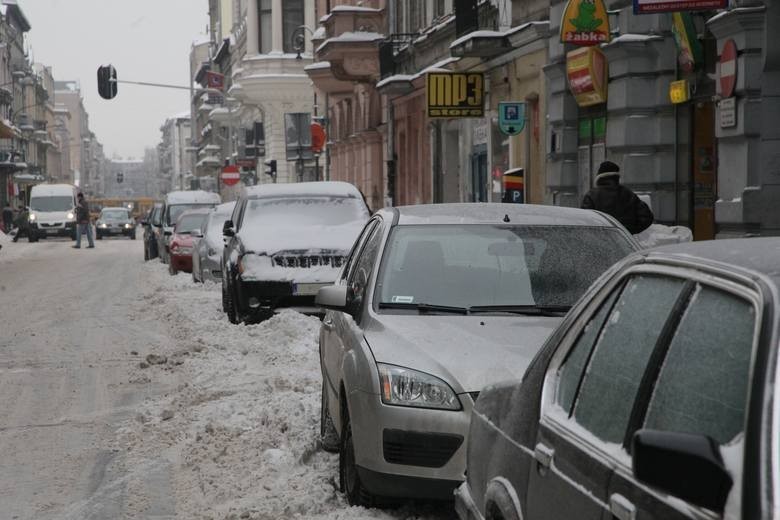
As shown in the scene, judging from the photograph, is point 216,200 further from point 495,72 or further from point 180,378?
point 180,378

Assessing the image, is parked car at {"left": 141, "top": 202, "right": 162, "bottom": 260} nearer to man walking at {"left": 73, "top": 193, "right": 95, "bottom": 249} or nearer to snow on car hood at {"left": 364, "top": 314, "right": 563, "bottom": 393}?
man walking at {"left": 73, "top": 193, "right": 95, "bottom": 249}

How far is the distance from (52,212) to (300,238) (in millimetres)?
49207

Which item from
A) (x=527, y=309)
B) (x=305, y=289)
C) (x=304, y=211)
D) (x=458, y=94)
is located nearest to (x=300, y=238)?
(x=305, y=289)

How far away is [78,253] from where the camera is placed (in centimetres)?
4500

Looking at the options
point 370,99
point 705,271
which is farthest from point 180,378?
point 370,99

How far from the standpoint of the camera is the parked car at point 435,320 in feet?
19.9

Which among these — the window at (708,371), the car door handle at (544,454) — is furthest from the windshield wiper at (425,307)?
the window at (708,371)

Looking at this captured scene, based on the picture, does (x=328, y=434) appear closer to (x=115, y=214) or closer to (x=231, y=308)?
(x=231, y=308)

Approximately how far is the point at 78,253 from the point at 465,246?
3876 centimetres

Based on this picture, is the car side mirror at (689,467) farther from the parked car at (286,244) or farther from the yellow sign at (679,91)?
the yellow sign at (679,91)

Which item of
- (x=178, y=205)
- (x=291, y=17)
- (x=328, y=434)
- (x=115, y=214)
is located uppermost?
(x=291, y=17)

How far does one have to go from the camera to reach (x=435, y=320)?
22.9 feet

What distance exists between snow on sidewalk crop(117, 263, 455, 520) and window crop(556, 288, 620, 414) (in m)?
2.63

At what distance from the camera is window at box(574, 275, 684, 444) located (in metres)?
3.29
